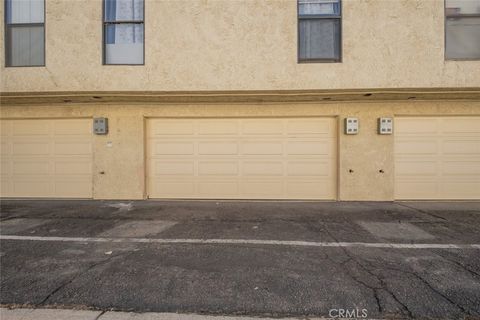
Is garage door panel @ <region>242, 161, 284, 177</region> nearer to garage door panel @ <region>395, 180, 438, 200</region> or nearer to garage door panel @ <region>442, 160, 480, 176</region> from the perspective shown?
garage door panel @ <region>395, 180, 438, 200</region>

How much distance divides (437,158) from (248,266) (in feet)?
22.1

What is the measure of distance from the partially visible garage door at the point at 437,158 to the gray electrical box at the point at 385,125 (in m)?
0.29

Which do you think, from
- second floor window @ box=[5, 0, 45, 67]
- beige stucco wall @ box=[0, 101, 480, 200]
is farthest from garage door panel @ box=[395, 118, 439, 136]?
second floor window @ box=[5, 0, 45, 67]

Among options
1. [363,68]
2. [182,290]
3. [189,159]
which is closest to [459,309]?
[182,290]

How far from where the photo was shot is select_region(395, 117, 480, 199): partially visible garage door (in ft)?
23.4

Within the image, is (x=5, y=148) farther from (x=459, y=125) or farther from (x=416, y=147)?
(x=459, y=125)

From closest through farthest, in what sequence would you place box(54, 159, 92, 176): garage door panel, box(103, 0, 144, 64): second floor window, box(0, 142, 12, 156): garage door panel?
1. box(103, 0, 144, 64): second floor window
2. box(54, 159, 92, 176): garage door panel
3. box(0, 142, 12, 156): garage door panel

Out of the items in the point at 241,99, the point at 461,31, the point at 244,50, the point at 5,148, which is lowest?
the point at 5,148

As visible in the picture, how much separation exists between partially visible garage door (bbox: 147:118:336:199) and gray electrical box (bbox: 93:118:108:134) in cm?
119

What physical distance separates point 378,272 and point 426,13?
6269mm

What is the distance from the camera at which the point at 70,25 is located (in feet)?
21.7

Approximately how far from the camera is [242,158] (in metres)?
7.52

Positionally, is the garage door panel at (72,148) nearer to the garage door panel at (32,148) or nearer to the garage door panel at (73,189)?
the garage door panel at (32,148)
